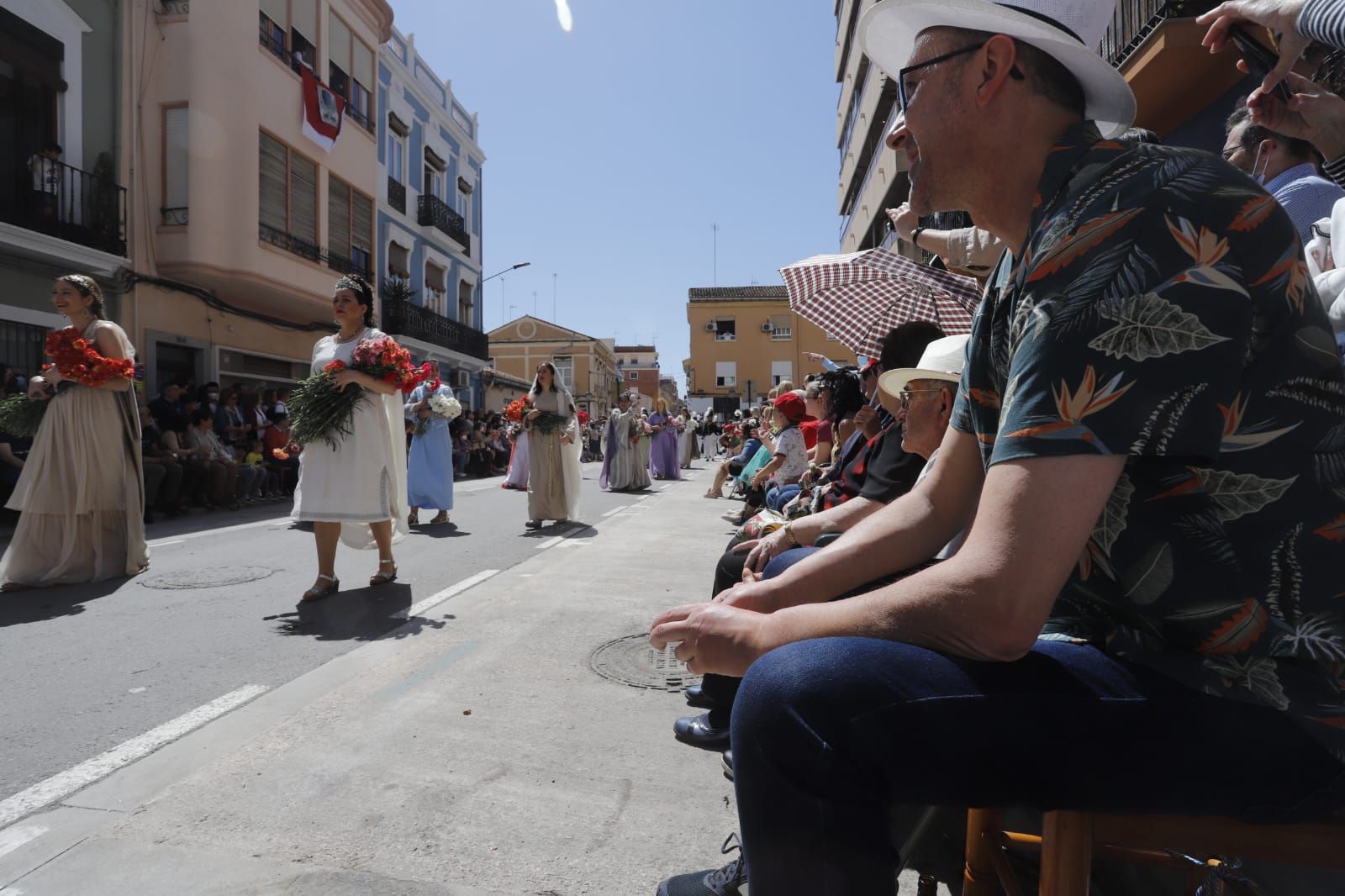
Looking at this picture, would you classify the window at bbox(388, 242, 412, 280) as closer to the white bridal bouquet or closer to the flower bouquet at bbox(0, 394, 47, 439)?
the white bridal bouquet

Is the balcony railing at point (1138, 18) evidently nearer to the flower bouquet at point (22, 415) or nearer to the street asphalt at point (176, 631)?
the street asphalt at point (176, 631)

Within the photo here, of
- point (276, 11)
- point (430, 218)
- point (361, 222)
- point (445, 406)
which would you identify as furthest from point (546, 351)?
point (445, 406)

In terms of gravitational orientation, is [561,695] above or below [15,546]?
below

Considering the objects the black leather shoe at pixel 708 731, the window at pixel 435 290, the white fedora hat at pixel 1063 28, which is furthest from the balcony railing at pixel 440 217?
the white fedora hat at pixel 1063 28

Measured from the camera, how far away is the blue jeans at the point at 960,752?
3.45 ft

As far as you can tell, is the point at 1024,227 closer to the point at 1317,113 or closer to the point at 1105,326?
the point at 1105,326

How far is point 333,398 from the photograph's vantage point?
5.45m

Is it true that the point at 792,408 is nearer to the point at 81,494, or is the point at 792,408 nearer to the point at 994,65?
the point at 81,494

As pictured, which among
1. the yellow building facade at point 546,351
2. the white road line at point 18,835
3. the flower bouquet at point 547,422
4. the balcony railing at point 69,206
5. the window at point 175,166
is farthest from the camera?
the yellow building facade at point 546,351

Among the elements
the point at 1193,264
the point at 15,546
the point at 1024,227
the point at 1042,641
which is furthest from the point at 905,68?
the point at 15,546

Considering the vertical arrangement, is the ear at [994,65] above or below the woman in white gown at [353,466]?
above

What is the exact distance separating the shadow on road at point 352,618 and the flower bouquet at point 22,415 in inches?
103

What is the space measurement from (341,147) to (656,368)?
280 feet

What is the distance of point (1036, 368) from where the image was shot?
106cm
